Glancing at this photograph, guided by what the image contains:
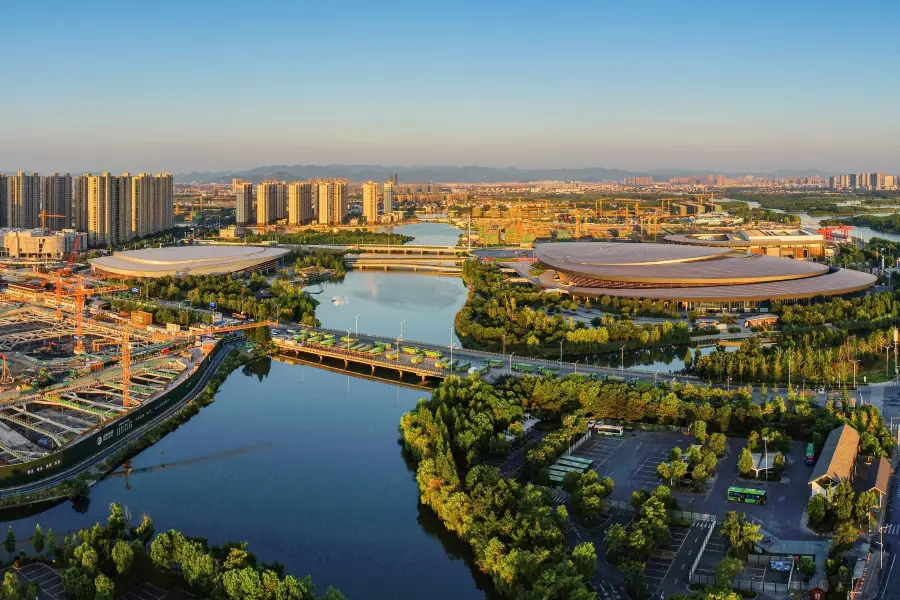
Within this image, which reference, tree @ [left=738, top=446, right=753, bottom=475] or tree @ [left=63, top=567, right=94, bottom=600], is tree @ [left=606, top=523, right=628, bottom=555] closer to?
tree @ [left=738, top=446, right=753, bottom=475]

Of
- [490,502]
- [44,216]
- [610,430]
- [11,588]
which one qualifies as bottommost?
[11,588]

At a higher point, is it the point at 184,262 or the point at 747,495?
the point at 184,262

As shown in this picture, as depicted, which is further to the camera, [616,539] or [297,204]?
[297,204]

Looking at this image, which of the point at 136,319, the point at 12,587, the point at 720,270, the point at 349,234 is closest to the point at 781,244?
the point at 720,270

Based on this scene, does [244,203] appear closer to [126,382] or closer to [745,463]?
[126,382]

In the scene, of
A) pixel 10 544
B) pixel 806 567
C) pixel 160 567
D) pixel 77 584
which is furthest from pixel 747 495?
pixel 10 544

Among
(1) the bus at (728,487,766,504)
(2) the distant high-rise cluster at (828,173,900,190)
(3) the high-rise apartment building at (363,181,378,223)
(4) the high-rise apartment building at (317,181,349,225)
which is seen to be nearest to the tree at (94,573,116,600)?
(1) the bus at (728,487,766,504)

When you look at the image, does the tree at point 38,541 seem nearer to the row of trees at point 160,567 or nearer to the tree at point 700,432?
the row of trees at point 160,567

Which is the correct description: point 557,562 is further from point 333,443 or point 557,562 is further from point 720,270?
point 720,270
